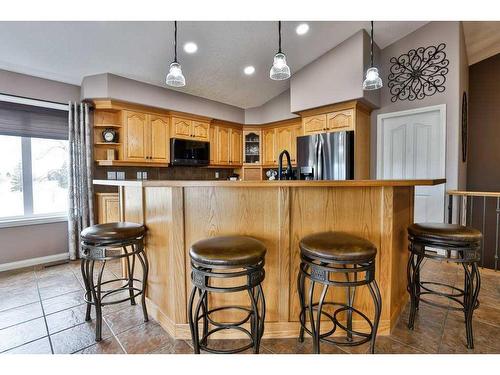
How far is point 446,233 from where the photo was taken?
1637 mm

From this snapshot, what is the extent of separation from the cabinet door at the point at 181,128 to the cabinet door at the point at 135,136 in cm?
50

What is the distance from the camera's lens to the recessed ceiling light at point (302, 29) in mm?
3145

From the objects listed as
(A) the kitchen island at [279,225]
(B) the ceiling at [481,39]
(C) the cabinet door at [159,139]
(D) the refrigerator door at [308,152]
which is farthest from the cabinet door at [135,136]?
(B) the ceiling at [481,39]

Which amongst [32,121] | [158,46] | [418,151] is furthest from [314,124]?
[32,121]

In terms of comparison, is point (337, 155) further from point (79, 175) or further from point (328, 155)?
point (79, 175)

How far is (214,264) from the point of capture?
50.0 inches

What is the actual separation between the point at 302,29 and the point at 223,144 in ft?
8.36

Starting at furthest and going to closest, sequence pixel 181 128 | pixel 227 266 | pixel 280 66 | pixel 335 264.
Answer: pixel 181 128, pixel 280 66, pixel 335 264, pixel 227 266

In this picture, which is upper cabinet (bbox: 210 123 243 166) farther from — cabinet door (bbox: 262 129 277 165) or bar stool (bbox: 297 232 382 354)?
bar stool (bbox: 297 232 382 354)

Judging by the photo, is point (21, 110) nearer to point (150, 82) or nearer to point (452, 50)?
point (150, 82)

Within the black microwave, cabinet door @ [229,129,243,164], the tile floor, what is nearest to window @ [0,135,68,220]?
the tile floor

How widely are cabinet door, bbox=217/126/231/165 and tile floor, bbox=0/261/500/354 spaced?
10.8ft

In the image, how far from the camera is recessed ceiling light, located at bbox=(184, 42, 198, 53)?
323 cm

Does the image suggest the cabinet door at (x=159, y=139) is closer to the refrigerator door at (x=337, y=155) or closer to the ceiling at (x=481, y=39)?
the refrigerator door at (x=337, y=155)
